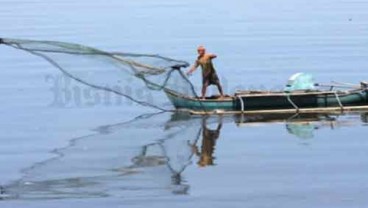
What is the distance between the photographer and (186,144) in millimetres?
27766

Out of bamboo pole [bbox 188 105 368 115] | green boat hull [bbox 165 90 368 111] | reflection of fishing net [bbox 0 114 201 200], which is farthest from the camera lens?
bamboo pole [bbox 188 105 368 115]

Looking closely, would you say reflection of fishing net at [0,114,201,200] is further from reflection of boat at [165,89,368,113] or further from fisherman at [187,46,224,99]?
fisherman at [187,46,224,99]

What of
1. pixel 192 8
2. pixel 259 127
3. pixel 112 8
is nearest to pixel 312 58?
pixel 259 127

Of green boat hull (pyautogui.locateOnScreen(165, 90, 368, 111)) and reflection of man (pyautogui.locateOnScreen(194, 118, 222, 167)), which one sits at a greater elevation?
green boat hull (pyautogui.locateOnScreen(165, 90, 368, 111))

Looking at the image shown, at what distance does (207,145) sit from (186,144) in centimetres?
59

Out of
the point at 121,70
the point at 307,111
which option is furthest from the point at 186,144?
the point at 307,111

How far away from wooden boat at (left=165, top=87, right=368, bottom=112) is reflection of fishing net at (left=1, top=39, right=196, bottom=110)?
29.6 inches

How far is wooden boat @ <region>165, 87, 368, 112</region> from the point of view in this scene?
1177 inches

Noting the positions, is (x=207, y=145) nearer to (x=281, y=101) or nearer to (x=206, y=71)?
(x=281, y=101)

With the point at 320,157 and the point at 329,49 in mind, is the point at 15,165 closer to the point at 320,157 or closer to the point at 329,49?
the point at 320,157

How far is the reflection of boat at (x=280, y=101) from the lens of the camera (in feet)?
98.1

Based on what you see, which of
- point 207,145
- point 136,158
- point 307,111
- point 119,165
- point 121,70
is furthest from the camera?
point 307,111

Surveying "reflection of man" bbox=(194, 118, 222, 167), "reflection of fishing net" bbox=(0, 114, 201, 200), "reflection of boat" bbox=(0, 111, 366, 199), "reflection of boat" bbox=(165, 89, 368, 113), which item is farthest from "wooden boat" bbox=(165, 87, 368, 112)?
"reflection of fishing net" bbox=(0, 114, 201, 200)

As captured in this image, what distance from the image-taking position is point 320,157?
25.5 metres
